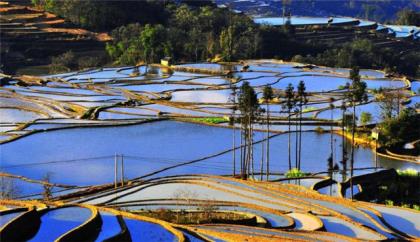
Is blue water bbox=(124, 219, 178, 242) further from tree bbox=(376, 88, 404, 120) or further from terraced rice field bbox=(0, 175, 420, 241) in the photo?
tree bbox=(376, 88, 404, 120)

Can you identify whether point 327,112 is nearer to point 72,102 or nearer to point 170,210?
point 72,102

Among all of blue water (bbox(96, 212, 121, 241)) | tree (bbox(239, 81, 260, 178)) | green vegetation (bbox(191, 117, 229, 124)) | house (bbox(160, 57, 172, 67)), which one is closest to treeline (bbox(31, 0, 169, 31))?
house (bbox(160, 57, 172, 67))

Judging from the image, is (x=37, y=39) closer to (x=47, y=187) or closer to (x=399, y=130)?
(x=399, y=130)

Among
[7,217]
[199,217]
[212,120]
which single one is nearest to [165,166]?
[199,217]

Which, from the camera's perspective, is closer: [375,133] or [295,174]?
[295,174]

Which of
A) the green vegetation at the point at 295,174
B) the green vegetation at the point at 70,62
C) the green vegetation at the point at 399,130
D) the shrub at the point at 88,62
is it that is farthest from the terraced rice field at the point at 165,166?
the shrub at the point at 88,62

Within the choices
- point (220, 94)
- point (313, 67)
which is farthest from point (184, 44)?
point (220, 94)

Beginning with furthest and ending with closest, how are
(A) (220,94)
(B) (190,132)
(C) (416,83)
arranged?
1. (C) (416,83)
2. (A) (220,94)
3. (B) (190,132)
